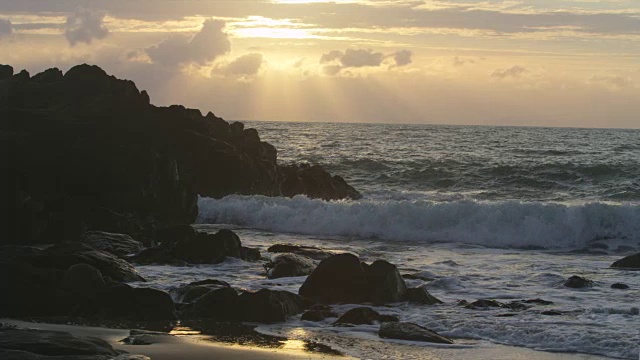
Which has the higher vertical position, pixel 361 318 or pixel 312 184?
pixel 312 184

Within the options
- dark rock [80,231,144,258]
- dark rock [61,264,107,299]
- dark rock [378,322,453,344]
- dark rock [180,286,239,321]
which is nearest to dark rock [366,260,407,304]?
dark rock [378,322,453,344]

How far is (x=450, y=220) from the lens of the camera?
2831 cm

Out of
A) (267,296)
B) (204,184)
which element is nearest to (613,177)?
(204,184)

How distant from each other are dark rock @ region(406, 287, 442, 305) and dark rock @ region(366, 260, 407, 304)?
13cm

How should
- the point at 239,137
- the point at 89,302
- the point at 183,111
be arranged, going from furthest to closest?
the point at 239,137
the point at 183,111
the point at 89,302

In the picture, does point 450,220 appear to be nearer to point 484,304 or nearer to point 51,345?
point 484,304

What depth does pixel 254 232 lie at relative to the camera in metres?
28.5

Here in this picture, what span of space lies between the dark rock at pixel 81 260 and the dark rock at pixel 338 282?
11.3 ft

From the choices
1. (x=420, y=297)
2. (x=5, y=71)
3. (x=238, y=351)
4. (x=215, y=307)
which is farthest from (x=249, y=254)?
(x=5, y=71)

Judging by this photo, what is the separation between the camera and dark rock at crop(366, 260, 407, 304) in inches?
579

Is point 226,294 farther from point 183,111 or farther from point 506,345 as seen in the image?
point 183,111

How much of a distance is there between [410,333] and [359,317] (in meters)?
1.29

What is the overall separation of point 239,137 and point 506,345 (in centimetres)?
2623

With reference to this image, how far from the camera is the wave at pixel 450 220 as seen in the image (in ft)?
87.1
